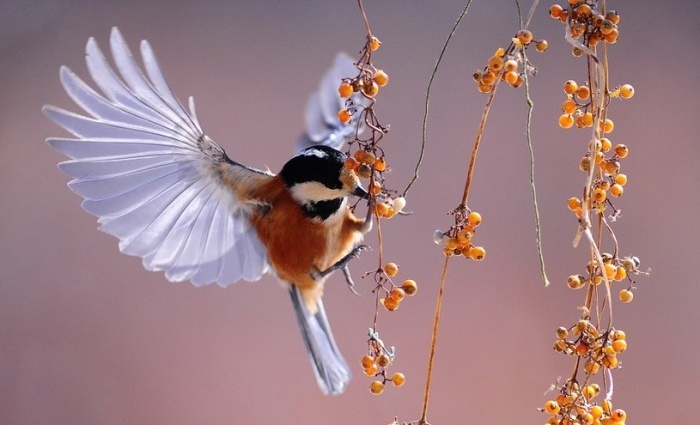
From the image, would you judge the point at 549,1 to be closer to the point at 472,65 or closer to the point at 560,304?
the point at 472,65

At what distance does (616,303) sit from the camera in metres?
2.03

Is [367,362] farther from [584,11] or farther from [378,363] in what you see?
[584,11]

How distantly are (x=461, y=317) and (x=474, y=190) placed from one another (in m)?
0.37

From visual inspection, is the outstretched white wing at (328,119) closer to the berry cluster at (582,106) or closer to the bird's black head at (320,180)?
the bird's black head at (320,180)

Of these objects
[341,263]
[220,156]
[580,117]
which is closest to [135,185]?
[220,156]

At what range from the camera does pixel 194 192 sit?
122 centimetres

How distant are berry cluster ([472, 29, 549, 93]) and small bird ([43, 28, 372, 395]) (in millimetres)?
402

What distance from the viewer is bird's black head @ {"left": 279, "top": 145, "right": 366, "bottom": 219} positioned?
3.39ft

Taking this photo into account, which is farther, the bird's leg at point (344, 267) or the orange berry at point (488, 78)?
the bird's leg at point (344, 267)

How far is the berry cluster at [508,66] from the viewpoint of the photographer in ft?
1.97

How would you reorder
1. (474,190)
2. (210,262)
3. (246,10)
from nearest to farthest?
1. (210,262)
2. (474,190)
3. (246,10)

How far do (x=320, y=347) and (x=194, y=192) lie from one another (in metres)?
0.39

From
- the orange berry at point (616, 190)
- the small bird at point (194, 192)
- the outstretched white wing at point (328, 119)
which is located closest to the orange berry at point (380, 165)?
the orange berry at point (616, 190)

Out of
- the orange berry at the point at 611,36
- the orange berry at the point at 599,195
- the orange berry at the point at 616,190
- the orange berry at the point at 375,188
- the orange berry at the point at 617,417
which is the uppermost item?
the orange berry at the point at 611,36
